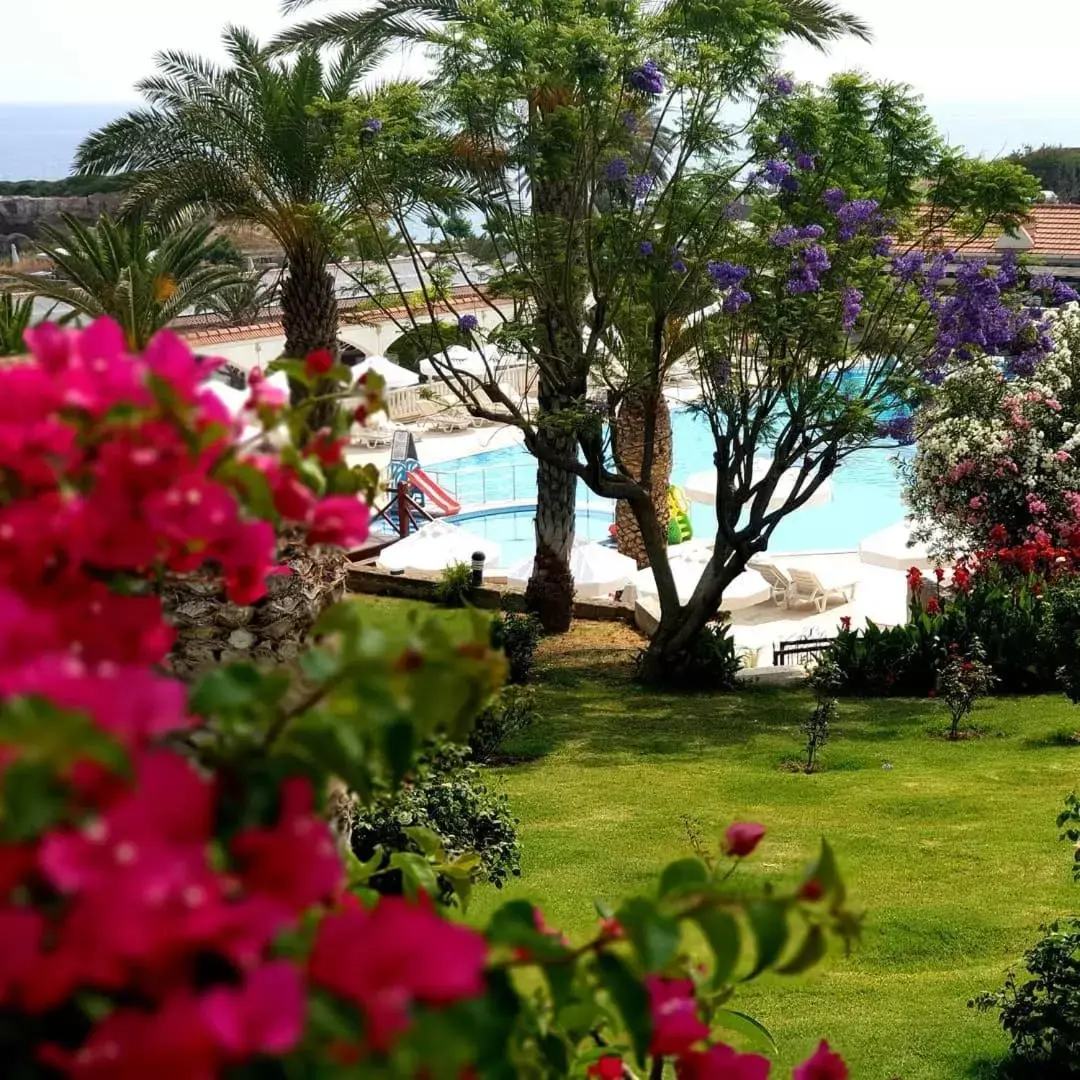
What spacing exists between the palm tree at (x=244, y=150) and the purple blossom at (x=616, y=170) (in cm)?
295

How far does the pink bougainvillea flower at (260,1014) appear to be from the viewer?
24.6 inches

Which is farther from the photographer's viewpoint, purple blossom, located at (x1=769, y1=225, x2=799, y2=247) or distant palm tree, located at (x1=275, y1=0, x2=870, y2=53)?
distant palm tree, located at (x1=275, y1=0, x2=870, y2=53)

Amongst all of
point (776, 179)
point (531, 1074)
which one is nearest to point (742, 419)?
point (776, 179)

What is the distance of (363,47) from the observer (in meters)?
16.5

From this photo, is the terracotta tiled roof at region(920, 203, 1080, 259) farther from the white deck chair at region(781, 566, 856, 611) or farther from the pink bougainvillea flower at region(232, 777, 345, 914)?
the pink bougainvillea flower at region(232, 777, 345, 914)

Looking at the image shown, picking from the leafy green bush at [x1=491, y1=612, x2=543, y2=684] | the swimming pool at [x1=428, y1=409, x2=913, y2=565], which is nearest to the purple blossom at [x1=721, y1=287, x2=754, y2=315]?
the leafy green bush at [x1=491, y1=612, x2=543, y2=684]

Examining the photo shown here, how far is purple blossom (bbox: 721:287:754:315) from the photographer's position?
12.3m

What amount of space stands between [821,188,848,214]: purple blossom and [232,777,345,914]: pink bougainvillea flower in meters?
12.8

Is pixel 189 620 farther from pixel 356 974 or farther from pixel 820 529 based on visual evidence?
pixel 820 529

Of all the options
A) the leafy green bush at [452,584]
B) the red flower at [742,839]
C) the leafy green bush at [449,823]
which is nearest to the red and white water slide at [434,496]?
the leafy green bush at [452,584]

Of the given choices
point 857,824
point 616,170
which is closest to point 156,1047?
point 857,824

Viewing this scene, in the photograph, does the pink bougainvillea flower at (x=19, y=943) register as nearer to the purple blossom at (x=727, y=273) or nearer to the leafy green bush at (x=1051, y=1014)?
the leafy green bush at (x=1051, y=1014)

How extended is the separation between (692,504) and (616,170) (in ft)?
48.1

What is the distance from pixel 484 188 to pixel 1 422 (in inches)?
551
